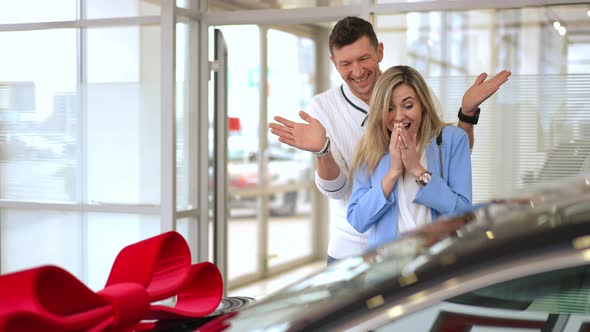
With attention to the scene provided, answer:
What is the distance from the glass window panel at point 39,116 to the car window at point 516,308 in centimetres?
472

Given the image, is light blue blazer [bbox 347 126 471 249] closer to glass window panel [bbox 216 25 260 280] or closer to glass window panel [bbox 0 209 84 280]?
glass window panel [bbox 0 209 84 280]

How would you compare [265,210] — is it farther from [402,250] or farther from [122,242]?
[402,250]

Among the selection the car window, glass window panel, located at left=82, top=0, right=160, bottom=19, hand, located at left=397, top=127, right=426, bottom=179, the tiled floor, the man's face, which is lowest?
the tiled floor

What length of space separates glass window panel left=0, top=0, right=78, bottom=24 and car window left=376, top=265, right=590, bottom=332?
15.9ft

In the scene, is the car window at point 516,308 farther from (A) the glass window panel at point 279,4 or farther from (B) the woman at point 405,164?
(A) the glass window panel at point 279,4

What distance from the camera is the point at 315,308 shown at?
119cm

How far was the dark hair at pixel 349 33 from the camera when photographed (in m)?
3.10

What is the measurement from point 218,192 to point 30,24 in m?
1.63

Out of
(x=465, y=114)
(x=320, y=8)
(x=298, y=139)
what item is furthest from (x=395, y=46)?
(x=298, y=139)

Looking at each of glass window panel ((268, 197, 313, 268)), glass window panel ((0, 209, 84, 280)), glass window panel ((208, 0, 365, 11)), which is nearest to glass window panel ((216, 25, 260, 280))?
glass window panel ((268, 197, 313, 268))

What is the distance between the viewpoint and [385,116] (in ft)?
9.28

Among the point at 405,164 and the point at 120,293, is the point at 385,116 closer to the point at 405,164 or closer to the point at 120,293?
the point at 405,164

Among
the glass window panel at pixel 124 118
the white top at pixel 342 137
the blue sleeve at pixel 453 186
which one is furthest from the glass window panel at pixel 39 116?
the blue sleeve at pixel 453 186

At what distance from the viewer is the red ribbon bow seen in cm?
132
